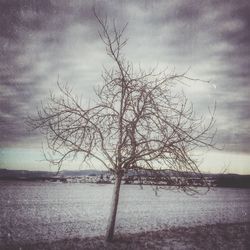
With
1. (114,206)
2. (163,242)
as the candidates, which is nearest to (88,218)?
(163,242)

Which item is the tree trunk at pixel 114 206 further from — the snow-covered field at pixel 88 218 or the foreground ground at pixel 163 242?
the snow-covered field at pixel 88 218

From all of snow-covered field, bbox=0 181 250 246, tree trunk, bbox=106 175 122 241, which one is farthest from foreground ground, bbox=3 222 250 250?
snow-covered field, bbox=0 181 250 246

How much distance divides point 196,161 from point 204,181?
77 centimetres

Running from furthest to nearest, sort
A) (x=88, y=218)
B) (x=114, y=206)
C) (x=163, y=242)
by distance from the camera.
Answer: (x=88, y=218), (x=163, y=242), (x=114, y=206)

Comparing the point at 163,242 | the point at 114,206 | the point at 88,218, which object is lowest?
the point at 163,242

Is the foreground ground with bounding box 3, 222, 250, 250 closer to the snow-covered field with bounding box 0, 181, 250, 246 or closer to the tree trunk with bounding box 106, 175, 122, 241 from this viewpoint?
the tree trunk with bounding box 106, 175, 122, 241

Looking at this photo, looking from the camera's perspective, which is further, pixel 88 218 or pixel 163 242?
pixel 88 218

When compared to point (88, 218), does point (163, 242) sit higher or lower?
lower

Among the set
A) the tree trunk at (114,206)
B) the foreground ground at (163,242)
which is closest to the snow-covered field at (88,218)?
the foreground ground at (163,242)

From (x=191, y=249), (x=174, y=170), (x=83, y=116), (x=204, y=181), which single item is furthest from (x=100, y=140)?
(x=191, y=249)

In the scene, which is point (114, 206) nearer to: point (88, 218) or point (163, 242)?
point (163, 242)

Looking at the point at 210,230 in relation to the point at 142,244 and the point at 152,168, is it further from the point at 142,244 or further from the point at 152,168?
the point at 152,168

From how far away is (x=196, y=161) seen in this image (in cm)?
989

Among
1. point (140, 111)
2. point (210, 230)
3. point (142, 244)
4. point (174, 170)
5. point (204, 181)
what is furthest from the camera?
point (210, 230)
